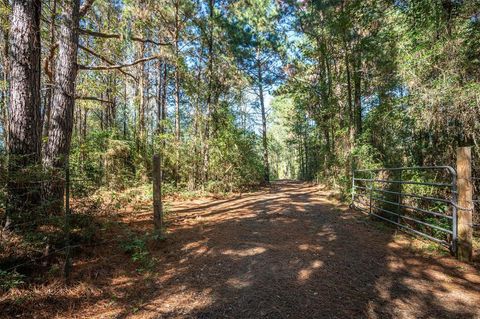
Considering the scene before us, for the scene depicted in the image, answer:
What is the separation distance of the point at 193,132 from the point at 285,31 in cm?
841

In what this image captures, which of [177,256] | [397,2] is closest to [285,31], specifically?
[397,2]

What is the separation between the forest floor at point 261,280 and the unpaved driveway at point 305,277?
12mm

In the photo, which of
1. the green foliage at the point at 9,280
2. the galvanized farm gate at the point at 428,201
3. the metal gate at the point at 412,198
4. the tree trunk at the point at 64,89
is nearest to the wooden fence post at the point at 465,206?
the galvanized farm gate at the point at 428,201

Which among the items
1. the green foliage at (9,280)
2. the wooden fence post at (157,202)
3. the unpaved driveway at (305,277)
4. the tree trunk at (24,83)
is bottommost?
the unpaved driveway at (305,277)

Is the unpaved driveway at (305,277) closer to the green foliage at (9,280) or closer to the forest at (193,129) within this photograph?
the forest at (193,129)

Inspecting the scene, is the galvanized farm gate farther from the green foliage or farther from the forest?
the green foliage

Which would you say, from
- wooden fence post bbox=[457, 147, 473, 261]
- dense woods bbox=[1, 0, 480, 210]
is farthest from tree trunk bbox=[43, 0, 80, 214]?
wooden fence post bbox=[457, 147, 473, 261]

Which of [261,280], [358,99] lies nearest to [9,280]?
[261,280]

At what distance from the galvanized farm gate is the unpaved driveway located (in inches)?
17.3

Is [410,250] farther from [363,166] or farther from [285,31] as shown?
[285,31]

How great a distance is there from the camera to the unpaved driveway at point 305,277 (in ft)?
7.96

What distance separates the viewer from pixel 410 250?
391cm

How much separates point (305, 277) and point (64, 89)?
5.49 metres

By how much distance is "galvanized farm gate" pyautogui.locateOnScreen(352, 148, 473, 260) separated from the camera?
344 cm
